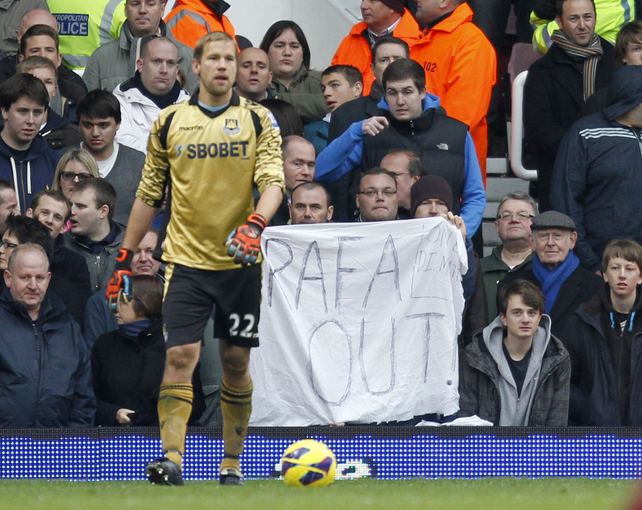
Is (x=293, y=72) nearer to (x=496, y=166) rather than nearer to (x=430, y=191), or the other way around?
(x=496, y=166)

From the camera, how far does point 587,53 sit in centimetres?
1414

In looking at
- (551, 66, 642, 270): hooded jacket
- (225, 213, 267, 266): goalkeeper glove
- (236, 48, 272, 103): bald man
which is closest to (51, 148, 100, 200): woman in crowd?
(236, 48, 272, 103): bald man

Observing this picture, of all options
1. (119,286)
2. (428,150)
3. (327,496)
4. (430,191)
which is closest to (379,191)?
(430,191)

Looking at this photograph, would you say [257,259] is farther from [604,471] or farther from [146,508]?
[604,471]

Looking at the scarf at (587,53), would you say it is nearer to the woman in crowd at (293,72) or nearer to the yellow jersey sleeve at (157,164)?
the woman in crowd at (293,72)

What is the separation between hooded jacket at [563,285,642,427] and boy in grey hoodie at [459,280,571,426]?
0.24m

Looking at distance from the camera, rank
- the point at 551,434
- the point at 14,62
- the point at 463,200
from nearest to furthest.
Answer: the point at 551,434 < the point at 463,200 < the point at 14,62

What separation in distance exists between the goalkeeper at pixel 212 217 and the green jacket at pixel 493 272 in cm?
345

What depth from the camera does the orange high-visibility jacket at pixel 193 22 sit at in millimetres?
14938

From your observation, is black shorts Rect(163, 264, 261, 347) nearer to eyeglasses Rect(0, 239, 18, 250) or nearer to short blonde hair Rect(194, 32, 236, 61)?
short blonde hair Rect(194, 32, 236, 61)

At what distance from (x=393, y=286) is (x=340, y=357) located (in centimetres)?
66

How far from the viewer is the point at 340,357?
37.7 feet

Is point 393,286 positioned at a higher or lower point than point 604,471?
higher

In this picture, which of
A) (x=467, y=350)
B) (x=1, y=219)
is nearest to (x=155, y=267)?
(x=1, y=219)
